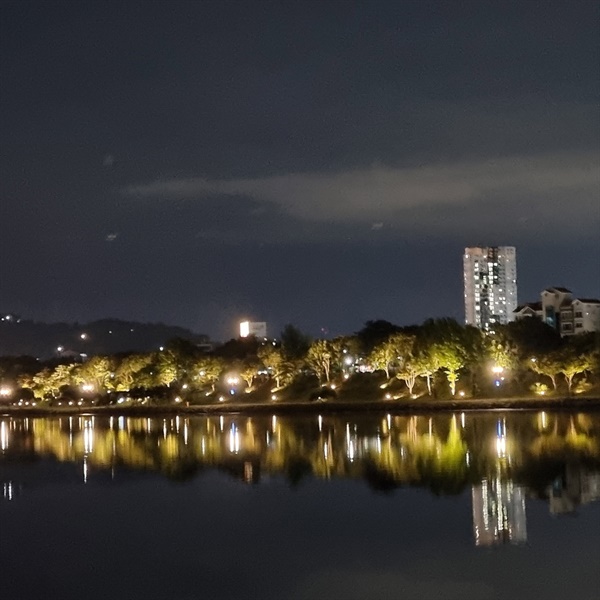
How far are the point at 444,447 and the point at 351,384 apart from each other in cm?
3089

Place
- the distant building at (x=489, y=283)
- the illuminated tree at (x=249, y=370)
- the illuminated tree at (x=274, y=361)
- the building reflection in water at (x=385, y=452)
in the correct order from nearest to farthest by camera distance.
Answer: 1. the building reflection in water at (x=385, y=452)
2. the illuminated tree at (x=274, y=361)
3. the illuminated tree at (x=249, y=370)
4. the distant building at (x=489, y=283)

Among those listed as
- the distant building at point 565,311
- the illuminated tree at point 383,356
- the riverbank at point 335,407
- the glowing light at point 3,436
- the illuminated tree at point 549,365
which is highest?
the distant building at point 565,311

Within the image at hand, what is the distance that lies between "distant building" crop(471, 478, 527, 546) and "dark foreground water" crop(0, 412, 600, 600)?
44mm

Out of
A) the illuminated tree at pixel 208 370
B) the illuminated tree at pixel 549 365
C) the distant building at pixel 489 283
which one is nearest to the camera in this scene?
the illuminated tree at pixel 549 365

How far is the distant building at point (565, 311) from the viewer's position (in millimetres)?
79812

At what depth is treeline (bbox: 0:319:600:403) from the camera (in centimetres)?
5138

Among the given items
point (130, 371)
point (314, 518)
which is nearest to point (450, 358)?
point (130, 371)

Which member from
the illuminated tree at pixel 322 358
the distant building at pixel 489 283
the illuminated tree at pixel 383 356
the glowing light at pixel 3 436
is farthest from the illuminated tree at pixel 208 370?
the distant building at pixel 489 283

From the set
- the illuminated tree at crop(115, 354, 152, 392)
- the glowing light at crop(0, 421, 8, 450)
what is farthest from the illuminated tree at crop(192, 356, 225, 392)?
the glowing light at crop(0, 421, 8, 450)

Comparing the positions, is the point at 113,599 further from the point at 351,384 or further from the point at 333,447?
the point at 351,384

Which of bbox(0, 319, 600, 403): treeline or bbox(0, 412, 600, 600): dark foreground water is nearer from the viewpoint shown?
bbox(0, 412, 600, 600): dark foreground water

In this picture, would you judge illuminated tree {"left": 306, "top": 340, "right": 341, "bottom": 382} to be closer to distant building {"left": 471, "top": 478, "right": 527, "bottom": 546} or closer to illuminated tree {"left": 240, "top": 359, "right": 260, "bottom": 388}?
illuminated tree {"left": 240, "top": 359, "right": 260, "bottom": 388}

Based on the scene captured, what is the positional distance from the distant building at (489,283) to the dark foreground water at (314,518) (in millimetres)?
107591

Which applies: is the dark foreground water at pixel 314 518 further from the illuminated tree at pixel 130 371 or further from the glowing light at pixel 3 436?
the illuminated tree at pixel 130 371
